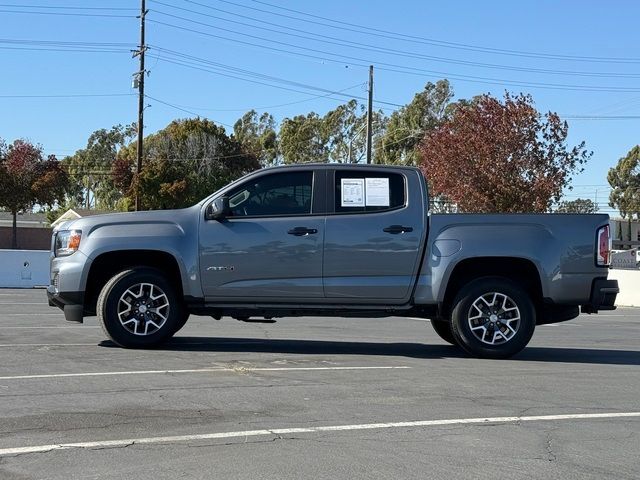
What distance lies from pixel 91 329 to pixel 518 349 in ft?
20.1

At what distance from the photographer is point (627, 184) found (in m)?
98.1

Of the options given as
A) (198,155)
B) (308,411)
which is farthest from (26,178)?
(308,411)

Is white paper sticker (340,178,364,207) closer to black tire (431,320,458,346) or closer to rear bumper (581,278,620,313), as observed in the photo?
black tire (431,320,458,346)

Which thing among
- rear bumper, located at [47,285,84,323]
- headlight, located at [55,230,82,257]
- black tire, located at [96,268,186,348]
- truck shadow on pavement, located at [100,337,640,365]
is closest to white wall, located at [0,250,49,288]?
truck shadow on pavement, located at [100,337,640,365]

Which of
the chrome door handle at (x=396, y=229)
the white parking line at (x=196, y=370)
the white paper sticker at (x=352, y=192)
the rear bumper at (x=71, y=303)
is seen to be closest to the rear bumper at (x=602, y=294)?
the chrome door handle at (x=396, y=229)

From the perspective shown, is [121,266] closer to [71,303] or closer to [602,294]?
[71,303]

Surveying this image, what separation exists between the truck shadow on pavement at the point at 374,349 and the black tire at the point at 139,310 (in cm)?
30

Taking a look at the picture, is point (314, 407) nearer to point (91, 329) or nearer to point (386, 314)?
point (386, 314)

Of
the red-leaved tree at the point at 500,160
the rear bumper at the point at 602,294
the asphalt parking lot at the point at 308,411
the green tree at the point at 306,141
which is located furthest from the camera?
the green tree at the point at 306,141

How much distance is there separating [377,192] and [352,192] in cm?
29

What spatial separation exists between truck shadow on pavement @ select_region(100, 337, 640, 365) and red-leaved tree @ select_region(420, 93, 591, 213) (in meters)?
25.3

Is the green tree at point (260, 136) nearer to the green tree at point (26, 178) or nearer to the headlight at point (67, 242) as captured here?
the green tree at point (26, 178)

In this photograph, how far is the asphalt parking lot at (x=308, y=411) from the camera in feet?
16.9

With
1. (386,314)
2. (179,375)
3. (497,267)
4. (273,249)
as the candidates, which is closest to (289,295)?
(273,249)
